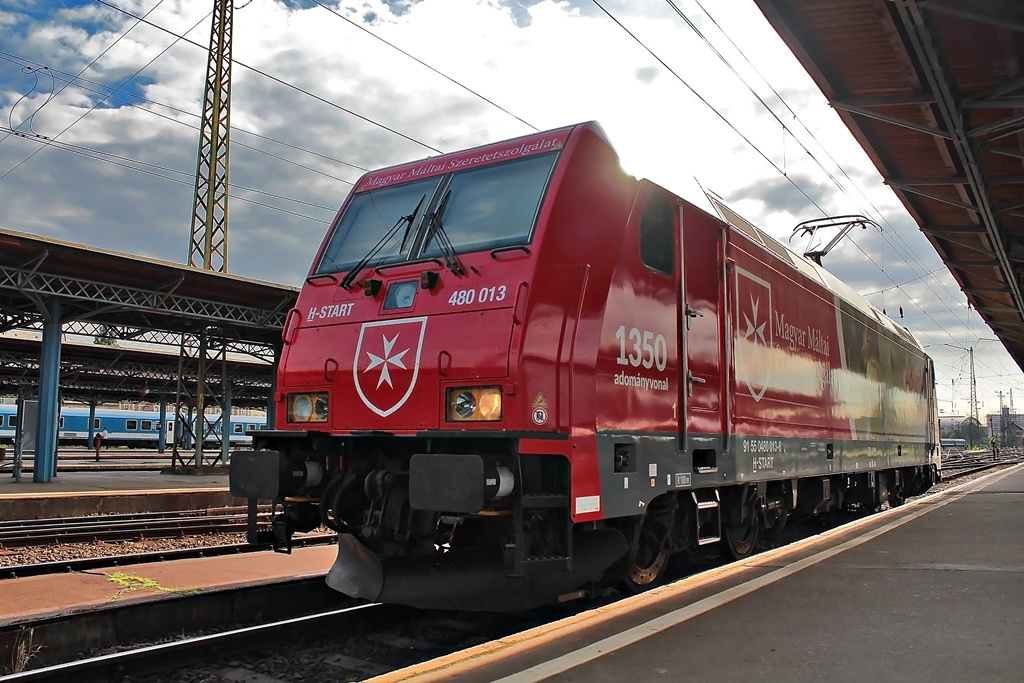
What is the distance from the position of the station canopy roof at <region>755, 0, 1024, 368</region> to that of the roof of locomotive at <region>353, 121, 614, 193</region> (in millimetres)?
4312

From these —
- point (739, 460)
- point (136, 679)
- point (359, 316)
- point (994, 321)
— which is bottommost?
point (136, 679)

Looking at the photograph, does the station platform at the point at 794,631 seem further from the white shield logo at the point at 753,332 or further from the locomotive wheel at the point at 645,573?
the white shield logo at the point at 753,332

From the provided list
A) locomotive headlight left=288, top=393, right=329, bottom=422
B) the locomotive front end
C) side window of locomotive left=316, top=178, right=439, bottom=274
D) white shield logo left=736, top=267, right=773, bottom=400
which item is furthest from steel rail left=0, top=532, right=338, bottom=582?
white shield logo left=736, top=267, right=773, bottom=400

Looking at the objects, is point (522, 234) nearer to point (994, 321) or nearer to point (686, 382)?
point (686, 382)

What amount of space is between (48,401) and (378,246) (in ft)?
56.0

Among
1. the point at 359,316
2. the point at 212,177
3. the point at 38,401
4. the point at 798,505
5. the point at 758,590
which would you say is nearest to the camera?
the point at 359,316

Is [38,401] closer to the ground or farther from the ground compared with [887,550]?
farther from the ground

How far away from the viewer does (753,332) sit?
315 inches

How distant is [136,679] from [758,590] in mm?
4419

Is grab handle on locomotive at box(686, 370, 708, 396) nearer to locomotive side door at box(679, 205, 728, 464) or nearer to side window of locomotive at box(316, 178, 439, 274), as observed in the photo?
locomotive side door at box(679, 205, 728, 464)

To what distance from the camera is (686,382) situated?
21.8 feet

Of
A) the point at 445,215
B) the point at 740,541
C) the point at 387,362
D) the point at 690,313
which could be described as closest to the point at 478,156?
the point at 445,215

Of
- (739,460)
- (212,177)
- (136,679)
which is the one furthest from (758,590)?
(212,177)

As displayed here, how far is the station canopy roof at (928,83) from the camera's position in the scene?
29.1 feet
